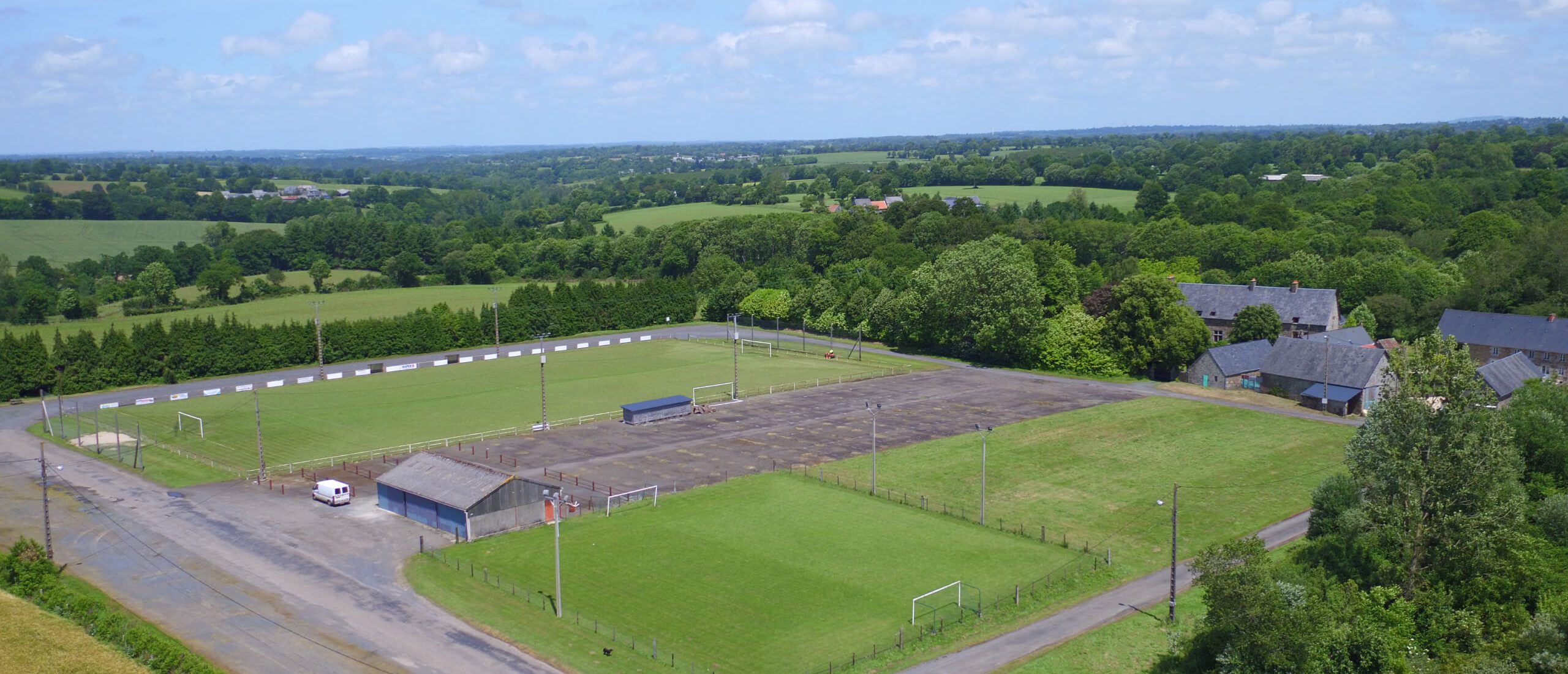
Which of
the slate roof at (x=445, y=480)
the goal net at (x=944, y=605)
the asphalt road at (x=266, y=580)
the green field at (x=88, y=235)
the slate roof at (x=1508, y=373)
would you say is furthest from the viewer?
the green field at (x=88, y=235)

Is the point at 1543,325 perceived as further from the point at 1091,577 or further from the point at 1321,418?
the point at 1091,577

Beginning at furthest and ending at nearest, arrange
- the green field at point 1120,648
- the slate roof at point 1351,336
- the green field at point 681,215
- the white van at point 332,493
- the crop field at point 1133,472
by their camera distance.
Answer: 1. the green field at point 681,215
2. the slate roof at point 1351,336
3. the white van at point 332,493
4. the crop field at point 1133,472
5. the green field at point 1120,648

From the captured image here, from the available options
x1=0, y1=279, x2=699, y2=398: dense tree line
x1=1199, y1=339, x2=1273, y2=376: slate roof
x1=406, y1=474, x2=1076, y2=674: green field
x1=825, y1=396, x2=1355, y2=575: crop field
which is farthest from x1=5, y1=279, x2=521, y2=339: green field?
x1=1199, y1=339, x2=1273, y2=376: slate roof

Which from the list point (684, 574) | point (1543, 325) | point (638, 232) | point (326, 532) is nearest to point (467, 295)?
point (638, 232)

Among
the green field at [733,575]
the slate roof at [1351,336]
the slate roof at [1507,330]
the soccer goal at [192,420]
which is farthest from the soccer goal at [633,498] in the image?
the slate roof at [1507,330]

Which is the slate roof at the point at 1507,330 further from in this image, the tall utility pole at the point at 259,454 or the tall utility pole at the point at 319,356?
the tall utility pole at the point at 319,356

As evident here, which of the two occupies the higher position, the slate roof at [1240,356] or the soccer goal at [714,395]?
the slate roof at [1240,356]

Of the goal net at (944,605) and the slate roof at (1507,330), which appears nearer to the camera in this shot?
the goal net at (944,605)
